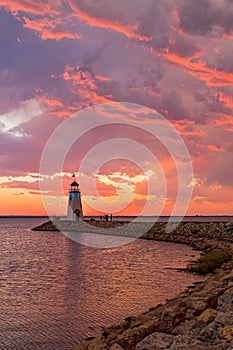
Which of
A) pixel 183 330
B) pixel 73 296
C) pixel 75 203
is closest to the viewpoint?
pixel 183 330

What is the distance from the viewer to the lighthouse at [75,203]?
77.9 meters

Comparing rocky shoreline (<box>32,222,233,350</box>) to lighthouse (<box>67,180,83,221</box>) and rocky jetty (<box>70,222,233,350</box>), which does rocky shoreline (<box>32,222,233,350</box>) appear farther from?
lighthouse (<box>67,180,83,221</box>)

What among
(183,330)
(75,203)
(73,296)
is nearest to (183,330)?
(183,330)

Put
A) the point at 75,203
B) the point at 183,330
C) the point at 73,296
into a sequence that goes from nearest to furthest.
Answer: the point at 183,330
the point at 73,296
the point at 75,203

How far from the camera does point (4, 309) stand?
15617 mm

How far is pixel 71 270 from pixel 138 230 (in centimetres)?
3921

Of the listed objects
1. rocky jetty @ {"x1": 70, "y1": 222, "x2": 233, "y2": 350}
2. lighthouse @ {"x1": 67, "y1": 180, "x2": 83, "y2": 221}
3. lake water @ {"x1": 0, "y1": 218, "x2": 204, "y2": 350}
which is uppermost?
lighthouse @ {"x1": 67, "y1": 180, "x2": 83, "y2": 221}

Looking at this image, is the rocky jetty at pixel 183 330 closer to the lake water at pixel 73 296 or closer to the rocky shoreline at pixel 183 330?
the rocky shoreline at pixel 183 330

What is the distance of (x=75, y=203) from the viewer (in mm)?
78625

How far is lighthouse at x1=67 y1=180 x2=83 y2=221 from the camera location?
77.9 m

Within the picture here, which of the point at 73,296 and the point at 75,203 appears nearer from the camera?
the point at 73,296

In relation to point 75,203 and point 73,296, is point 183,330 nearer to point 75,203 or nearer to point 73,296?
point 73,296

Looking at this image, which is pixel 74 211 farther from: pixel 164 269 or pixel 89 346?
pixel 89 346

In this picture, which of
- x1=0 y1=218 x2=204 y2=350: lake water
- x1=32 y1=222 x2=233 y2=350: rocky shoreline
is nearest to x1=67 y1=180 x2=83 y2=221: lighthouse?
x1=0 y1=218 x2=204 y2=350: lake water
